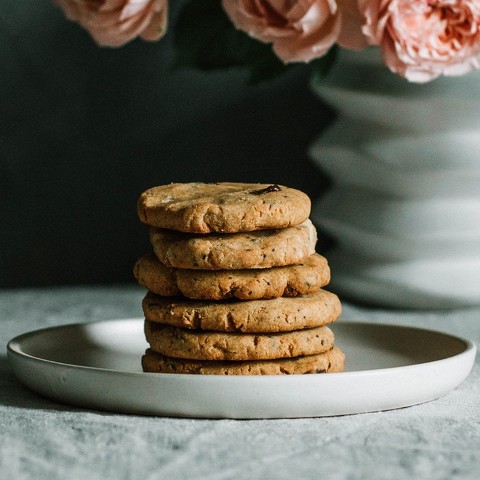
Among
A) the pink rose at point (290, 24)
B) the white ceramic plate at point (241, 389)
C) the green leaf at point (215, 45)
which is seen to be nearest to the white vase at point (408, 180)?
the green leaf at point (215, 45)

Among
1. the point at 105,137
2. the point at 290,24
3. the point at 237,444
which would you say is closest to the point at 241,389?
the point at 237,444

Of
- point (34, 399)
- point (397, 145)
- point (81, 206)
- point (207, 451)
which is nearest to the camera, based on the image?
point (207, 451)

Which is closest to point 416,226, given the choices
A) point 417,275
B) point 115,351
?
point 417,275

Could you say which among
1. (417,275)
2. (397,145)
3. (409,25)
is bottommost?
(417,275)

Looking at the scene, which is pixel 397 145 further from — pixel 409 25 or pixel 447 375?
pixel 447 375

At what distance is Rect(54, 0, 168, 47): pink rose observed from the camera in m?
0.94

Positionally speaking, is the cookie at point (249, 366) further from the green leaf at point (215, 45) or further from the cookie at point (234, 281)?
the green leaf at point (215, 45)

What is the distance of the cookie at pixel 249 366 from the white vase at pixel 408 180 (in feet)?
1.41

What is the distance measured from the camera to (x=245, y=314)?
689 millimetres

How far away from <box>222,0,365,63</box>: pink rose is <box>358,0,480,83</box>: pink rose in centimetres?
3

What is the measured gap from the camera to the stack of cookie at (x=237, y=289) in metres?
0.69

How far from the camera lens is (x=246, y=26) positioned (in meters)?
0.92

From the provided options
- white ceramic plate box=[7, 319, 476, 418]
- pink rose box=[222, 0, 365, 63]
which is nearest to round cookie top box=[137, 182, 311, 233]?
white ceramic plate box=[7, 319, 476, 418]

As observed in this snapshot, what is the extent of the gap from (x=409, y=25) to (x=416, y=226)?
30 cm
